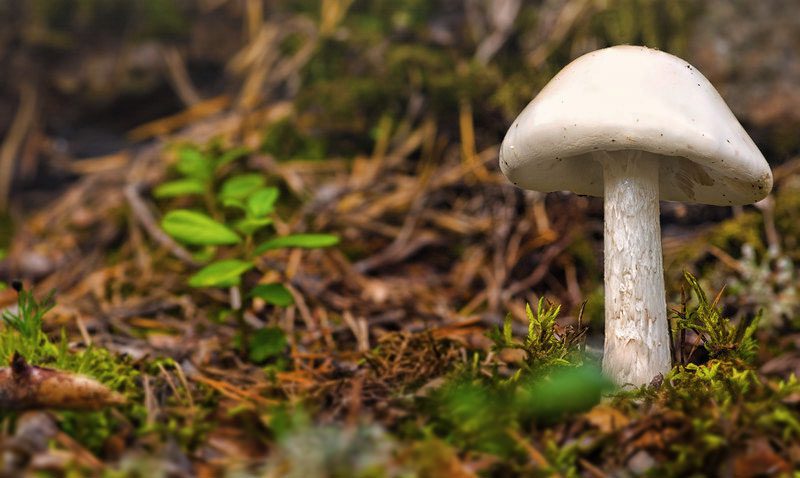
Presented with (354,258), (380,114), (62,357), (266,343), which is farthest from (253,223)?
(380,114)

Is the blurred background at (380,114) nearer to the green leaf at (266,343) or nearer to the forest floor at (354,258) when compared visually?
the forest floor at (354,258)

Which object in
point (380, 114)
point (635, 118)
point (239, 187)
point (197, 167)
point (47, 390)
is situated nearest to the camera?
point (47, 390)

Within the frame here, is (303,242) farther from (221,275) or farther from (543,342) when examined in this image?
(543,342)

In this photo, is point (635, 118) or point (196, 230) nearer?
point (635, 118)

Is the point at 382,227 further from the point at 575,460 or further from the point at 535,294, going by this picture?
the point at 575,460

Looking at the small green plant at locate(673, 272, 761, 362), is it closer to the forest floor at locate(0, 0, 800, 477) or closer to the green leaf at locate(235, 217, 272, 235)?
the forest floor at locate(0, 0, 800, 477)

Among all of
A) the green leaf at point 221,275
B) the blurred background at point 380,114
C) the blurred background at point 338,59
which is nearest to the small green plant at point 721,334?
the blurred background at point 380,114

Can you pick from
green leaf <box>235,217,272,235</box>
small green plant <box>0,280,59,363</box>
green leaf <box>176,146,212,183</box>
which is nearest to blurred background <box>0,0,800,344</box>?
green leaf <box>176,146,212,183</box>
